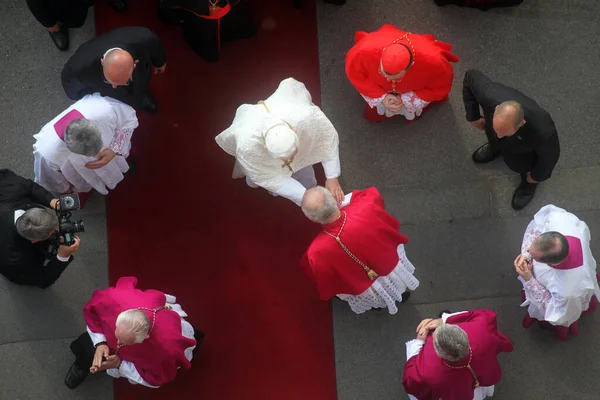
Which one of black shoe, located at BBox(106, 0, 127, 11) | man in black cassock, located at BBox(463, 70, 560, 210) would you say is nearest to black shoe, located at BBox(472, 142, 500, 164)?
man in black cassock, located at BBox(463, 70, 560, 210)

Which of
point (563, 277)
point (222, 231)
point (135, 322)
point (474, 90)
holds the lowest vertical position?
point (222, 231)

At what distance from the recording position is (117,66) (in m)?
3.52

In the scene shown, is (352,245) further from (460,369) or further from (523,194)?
(523,194)

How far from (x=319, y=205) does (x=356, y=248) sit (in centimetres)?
38

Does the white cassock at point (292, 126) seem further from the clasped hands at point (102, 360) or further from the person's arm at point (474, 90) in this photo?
the clasped hands at point (102, 360)

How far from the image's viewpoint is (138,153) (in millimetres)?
4543

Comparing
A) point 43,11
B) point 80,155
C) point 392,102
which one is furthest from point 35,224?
point 392,102

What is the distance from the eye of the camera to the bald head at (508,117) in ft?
11.1

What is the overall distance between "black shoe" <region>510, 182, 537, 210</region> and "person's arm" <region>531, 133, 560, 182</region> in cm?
41

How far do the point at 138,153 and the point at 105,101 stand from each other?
2.83 ft

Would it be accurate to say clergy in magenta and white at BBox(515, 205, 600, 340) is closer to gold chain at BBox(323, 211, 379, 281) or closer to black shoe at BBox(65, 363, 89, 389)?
gold chain at BBox(323, 211, 379, 281)

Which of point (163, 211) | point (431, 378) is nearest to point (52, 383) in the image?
point (163, 211)

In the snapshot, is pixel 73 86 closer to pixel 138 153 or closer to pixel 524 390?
pixel 138 153

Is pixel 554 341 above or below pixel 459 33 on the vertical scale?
below
